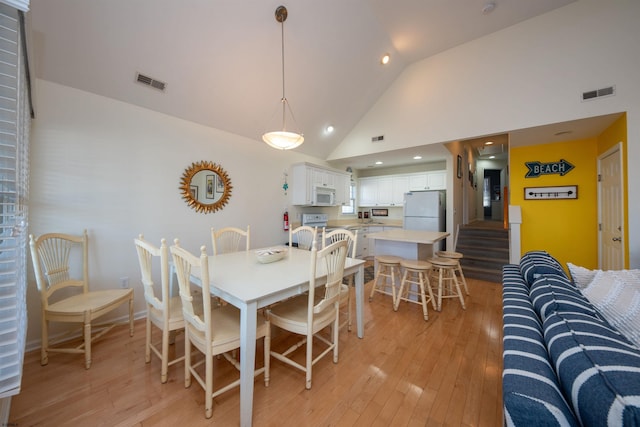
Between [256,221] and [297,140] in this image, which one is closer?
[297,140]

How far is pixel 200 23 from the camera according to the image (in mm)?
2326

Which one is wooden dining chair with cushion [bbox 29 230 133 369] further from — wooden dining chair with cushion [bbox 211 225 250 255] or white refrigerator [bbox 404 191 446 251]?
white refrigerator [bbox 404 191 446 251]

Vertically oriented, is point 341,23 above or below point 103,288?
above

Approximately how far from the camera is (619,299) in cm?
119

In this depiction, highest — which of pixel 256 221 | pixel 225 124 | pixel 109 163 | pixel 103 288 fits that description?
pixel 225 124

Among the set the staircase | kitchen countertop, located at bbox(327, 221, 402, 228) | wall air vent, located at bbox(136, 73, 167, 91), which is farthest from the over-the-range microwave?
the staircase

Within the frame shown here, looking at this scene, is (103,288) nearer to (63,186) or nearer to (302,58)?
(63,186)

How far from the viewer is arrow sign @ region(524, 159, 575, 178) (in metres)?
3.74

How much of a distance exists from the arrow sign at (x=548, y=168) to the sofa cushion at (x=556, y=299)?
3410mm

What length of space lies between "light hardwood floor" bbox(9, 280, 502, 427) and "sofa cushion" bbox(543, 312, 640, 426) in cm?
97

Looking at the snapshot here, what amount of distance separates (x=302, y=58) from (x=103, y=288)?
357cm

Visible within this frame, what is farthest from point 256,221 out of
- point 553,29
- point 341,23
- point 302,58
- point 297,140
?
point 553,29

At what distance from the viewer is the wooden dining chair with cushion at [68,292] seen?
1.90m

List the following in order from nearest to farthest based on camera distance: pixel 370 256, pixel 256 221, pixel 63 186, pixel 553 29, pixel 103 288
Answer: pixel 63 186 < pixel 103 288 < pixel 553 29 < pixel 256 221 < pixel 370 256
